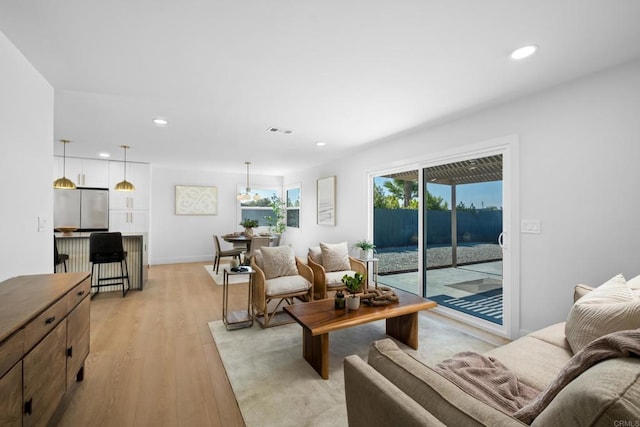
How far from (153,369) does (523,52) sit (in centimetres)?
384

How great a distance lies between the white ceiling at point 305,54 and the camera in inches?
65.4

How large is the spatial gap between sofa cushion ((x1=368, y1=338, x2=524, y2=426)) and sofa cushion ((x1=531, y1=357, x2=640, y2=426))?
5.2 inches

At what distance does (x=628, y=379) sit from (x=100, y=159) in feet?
26.1

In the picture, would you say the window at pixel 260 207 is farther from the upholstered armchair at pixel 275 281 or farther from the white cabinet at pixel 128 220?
the upholstered armchair at pixel 275 281

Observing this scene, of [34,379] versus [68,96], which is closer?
[34,379]

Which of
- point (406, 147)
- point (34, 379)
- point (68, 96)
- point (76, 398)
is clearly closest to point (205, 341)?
point (76, 398)

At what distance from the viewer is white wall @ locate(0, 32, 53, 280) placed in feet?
6.38

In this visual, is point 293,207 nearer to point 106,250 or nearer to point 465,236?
point 106,250

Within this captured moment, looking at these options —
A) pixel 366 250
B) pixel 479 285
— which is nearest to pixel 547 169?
pixel 479 285

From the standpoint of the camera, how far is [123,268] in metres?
4.78

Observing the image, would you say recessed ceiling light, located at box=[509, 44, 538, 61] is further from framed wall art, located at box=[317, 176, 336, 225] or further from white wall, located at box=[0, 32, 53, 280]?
framed wall art, located at box=[317, 176, 336, 225]

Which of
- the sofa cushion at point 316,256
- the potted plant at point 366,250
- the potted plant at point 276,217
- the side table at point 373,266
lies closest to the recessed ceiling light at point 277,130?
the sofa cushion at point 316,256

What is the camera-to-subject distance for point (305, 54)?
2.11 m

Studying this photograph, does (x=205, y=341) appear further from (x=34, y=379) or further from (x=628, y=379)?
(x=628, y=379)
